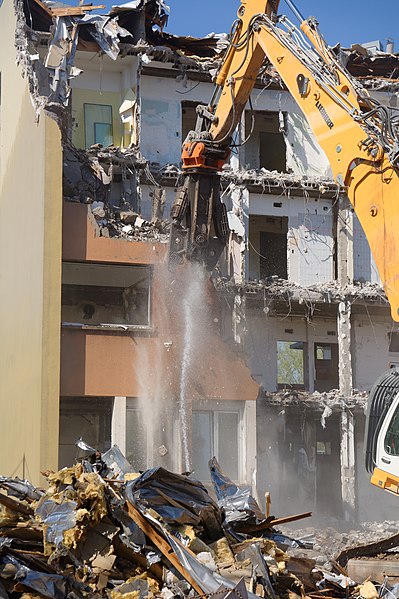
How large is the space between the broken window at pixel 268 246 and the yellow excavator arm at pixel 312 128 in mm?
15871

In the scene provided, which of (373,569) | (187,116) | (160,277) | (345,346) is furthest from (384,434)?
(187,116)

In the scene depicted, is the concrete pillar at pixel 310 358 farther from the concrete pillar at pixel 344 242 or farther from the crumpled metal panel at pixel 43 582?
the crumpled metal panel at pixel 43 582

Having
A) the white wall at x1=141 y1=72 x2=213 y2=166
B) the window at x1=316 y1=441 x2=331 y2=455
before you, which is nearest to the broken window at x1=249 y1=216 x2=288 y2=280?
the white wall at x1=141 y1=72 x2=213 y2=166

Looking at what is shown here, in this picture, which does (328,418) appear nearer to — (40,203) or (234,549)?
(40,203)

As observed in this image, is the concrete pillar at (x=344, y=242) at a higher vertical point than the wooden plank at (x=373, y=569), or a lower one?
higher

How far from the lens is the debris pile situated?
839cm

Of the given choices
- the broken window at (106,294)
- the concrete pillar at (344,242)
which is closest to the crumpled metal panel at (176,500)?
the broken window at (106,294)

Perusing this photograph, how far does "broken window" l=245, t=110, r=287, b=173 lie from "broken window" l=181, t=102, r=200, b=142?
193 centimetres

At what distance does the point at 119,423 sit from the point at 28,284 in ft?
13.4

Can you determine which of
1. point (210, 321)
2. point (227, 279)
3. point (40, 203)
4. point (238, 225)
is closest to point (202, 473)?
point (210, 321)

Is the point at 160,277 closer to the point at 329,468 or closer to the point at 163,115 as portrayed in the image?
the point at 163,115

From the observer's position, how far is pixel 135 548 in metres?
9.12

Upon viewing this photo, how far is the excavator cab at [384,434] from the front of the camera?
418 inches

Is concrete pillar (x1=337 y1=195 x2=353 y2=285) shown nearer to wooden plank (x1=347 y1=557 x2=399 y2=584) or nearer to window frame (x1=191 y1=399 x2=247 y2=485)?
window frame (x1=191 y1=399 x2=247 y2=485)
